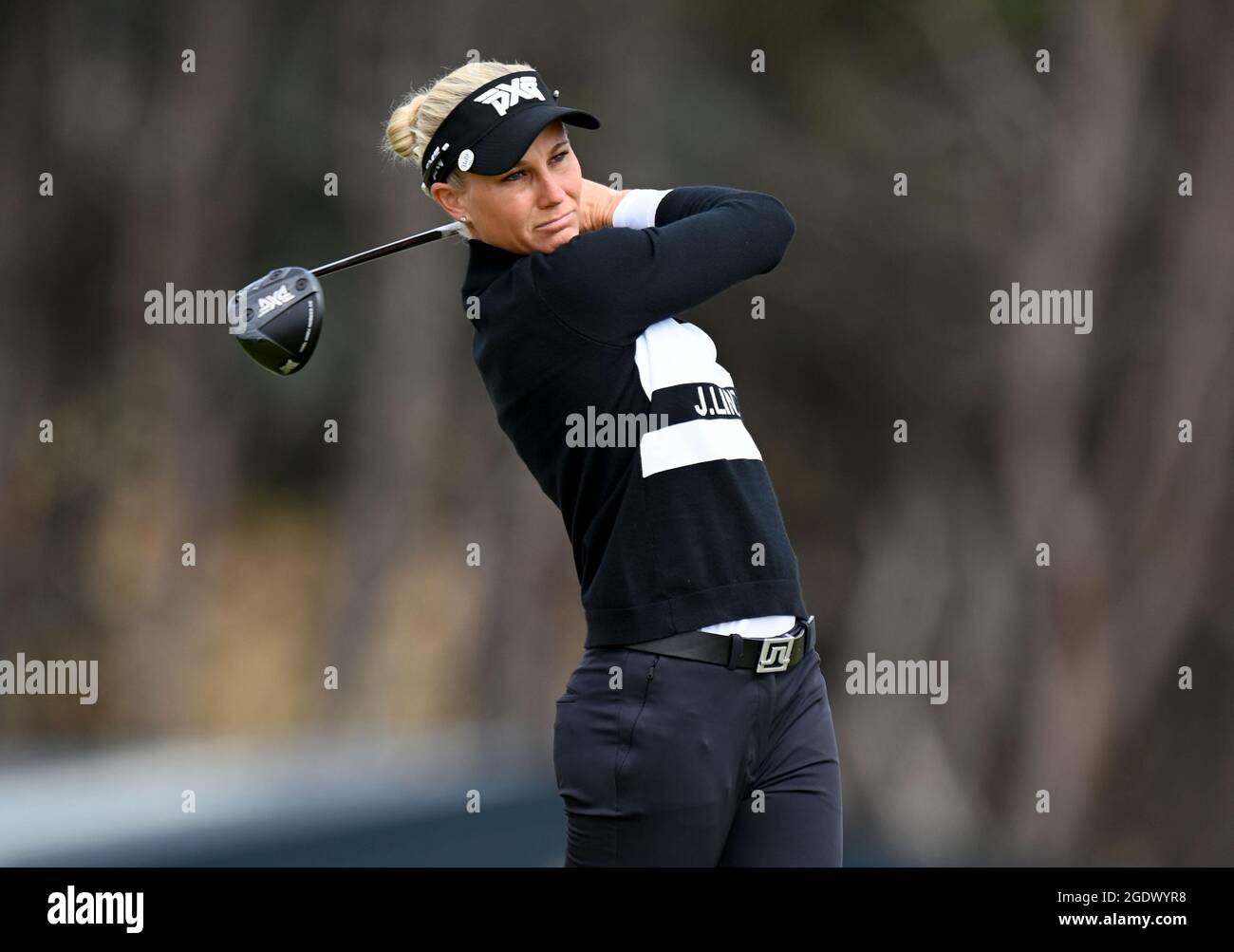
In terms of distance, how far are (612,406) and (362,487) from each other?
197 inches

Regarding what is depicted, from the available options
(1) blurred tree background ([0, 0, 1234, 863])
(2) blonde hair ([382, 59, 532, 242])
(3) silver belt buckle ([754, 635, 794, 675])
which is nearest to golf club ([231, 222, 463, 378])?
(2) blonde hair ([382, 59, 532, 242])

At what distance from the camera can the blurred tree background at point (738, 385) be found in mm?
6629

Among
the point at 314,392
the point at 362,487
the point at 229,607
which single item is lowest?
the point at 229,607

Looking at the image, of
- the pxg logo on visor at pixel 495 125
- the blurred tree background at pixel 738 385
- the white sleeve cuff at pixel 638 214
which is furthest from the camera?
the blurred tree background at pixel 738 385

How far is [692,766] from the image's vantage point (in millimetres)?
1985

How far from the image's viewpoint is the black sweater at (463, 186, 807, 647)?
202cm

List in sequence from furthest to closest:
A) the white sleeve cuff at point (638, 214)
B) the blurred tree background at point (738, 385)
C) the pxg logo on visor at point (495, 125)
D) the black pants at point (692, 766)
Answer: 1. the blurred tree background at point (738, 385)
2. the white sleeve cuff at point (638, 214)
3. the pxg logo on visor at point (495, 125)
4. the black pants at point (692, 766)

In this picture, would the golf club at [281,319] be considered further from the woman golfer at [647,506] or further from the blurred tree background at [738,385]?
the blurred tree background at [738,385]

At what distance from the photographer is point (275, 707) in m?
6.62

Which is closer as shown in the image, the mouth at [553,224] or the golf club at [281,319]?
the mouth at [553,224]

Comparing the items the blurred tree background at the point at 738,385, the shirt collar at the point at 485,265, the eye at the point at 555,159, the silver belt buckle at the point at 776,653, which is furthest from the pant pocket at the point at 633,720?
the blurred tree background at the point at 738,385

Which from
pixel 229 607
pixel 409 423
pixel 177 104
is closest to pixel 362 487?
pixel 409 423

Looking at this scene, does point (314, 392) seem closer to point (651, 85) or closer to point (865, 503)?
point (651, 85)

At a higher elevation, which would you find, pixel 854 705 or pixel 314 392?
pixel 314 392
